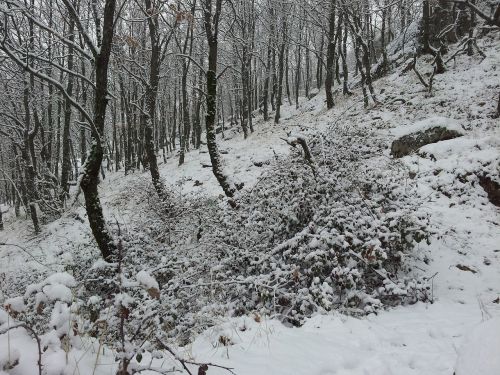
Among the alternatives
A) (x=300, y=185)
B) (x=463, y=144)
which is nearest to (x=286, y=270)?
(x=300, y=185)

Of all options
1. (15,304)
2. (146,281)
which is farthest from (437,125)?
(15,304)

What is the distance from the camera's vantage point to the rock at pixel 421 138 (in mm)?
10734

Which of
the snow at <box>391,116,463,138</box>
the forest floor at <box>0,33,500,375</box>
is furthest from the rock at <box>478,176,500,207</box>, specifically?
the snow at <box>391,116,463,138</box>

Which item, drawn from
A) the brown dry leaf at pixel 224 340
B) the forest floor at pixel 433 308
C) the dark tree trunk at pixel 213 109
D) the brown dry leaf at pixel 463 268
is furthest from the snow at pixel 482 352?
the dark tree trunk at pixel 213 109

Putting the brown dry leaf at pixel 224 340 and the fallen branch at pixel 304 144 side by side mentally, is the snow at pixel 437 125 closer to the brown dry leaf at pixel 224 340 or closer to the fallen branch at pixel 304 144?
the fallen branch at pixel 304 144

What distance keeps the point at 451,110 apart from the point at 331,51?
828cm

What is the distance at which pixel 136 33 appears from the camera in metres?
22.1

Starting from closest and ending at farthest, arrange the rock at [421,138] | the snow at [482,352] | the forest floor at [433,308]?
the snow at [482,352]
the forest floor at [433,308]
the rock at [421,138]

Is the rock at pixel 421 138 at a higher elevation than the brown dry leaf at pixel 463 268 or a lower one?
higher

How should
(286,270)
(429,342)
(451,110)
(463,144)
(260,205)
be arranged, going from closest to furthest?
(429,342) < (286,270) < (260,205) < (463,144) < (451,110)

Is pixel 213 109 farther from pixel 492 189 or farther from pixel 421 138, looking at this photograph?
pixel 492 189

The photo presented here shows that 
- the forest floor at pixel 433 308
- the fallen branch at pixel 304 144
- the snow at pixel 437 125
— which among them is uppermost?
the snow at pixel 437 125

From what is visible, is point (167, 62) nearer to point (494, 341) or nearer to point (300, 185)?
point (300, 185)

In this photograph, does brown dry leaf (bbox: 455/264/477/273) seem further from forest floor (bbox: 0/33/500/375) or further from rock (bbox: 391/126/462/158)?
rock (bbox: 391/126/462/158)
